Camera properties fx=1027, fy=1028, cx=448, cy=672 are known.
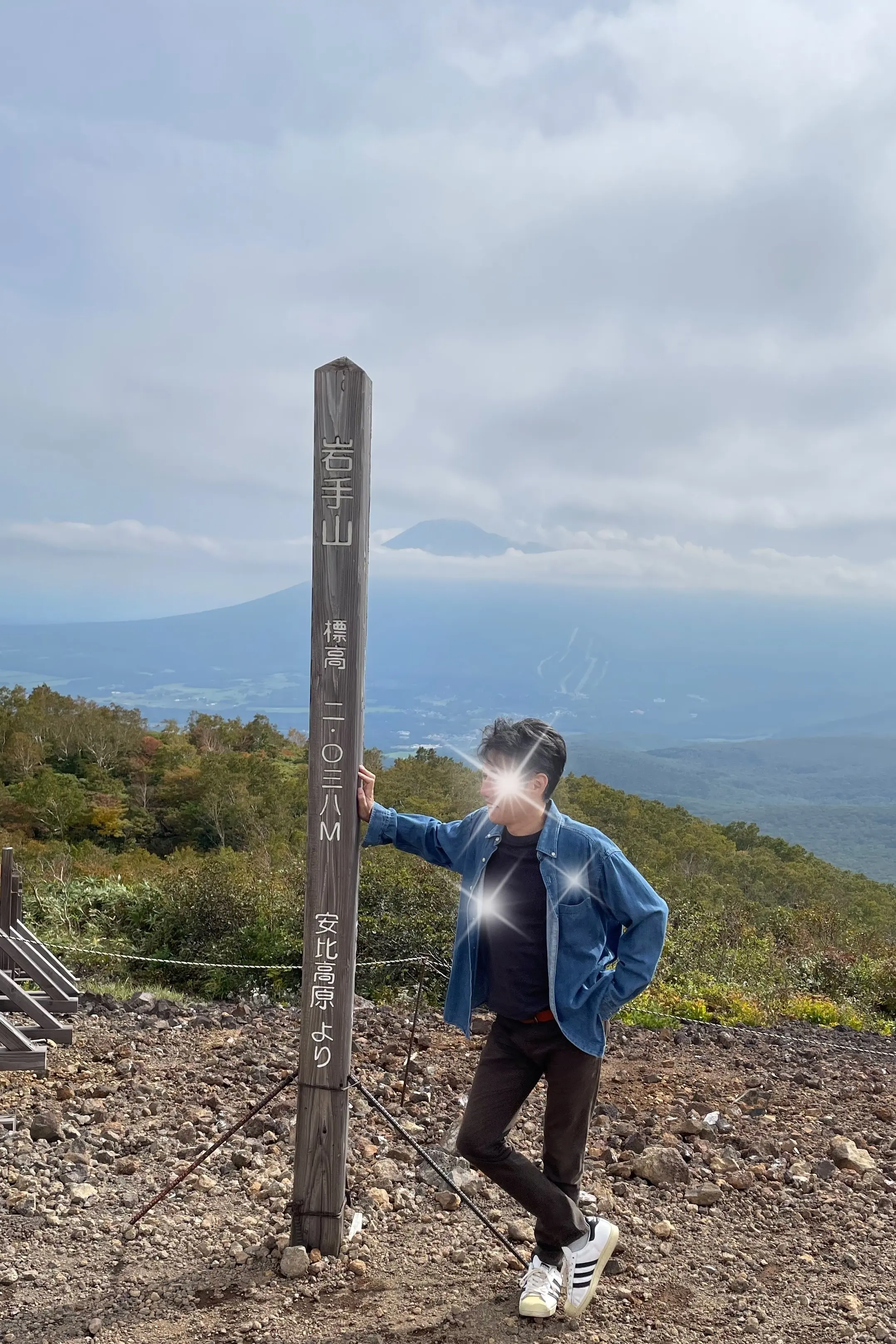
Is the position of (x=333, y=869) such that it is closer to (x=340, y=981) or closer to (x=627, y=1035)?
(x=340, y=981)

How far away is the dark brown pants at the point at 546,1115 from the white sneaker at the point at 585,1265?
6 cm

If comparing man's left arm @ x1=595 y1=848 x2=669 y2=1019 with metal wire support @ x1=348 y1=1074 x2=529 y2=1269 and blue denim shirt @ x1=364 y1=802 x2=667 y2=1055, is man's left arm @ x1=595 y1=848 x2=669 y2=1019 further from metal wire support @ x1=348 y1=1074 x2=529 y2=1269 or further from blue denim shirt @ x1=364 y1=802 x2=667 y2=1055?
metal wire support @ x1=348 y1=1074 x2=529 y2=1269

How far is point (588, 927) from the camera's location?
125 inches

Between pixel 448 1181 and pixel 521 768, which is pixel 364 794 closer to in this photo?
pixel 521 768

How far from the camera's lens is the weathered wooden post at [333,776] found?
11.7 feet

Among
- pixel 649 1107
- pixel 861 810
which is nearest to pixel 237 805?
pixel 649 1107

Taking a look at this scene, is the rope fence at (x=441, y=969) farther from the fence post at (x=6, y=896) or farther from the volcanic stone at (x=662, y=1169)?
the volcanic stone at (x=662, y=1169)

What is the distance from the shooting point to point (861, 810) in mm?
129375

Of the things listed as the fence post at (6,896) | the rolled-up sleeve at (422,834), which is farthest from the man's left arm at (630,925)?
the fence post at (6,896)

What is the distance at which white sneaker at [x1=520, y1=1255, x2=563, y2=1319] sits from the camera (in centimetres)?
329

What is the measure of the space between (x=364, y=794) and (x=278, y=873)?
1030 centimetres

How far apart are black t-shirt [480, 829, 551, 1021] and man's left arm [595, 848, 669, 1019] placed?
196 millimetres

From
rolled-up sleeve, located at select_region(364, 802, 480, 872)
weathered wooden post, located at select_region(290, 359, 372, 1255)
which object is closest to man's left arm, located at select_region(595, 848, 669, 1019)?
rolled-up sleeve, located at select_region(364, 802, 480, 872)

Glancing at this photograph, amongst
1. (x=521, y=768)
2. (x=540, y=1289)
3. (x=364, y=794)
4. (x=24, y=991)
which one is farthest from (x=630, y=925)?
(x=24, y=991)
